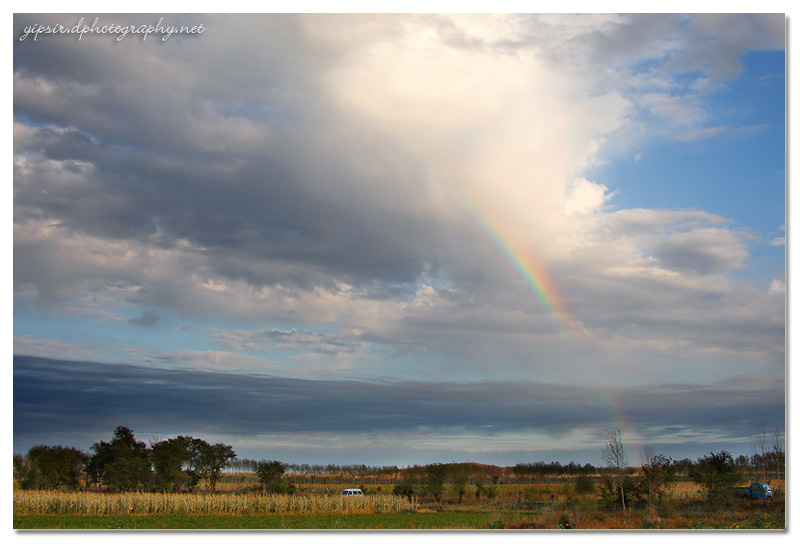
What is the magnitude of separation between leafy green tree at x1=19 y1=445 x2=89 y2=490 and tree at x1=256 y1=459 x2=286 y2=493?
758 inches

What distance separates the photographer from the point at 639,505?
148 feet

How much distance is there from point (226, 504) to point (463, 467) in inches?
1430

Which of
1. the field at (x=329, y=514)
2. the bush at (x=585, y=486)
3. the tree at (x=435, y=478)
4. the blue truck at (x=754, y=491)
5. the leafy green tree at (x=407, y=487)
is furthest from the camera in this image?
the tree at (x=435, y=478)

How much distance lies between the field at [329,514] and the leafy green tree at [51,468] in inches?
679

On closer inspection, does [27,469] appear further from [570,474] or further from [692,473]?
[570,474]

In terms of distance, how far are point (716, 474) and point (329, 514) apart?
1188 inches

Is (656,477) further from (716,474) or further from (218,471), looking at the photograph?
(218,471)

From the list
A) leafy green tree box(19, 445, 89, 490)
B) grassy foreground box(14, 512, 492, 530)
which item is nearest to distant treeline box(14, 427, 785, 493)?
leafy green tree box(19, 445, 89, 490)

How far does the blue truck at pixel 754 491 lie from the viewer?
3931 centimetres

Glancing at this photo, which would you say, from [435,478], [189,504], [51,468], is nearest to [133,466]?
[51,468]

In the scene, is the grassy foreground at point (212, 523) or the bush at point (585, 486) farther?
the bush at point (585, 486)

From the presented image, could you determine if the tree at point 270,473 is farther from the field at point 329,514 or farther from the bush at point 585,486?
the bush at point 585,486

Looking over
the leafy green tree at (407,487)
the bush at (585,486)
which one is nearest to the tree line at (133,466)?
the leafy green tree at (407,487)

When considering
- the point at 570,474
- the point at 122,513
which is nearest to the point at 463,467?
the point at 122,513
